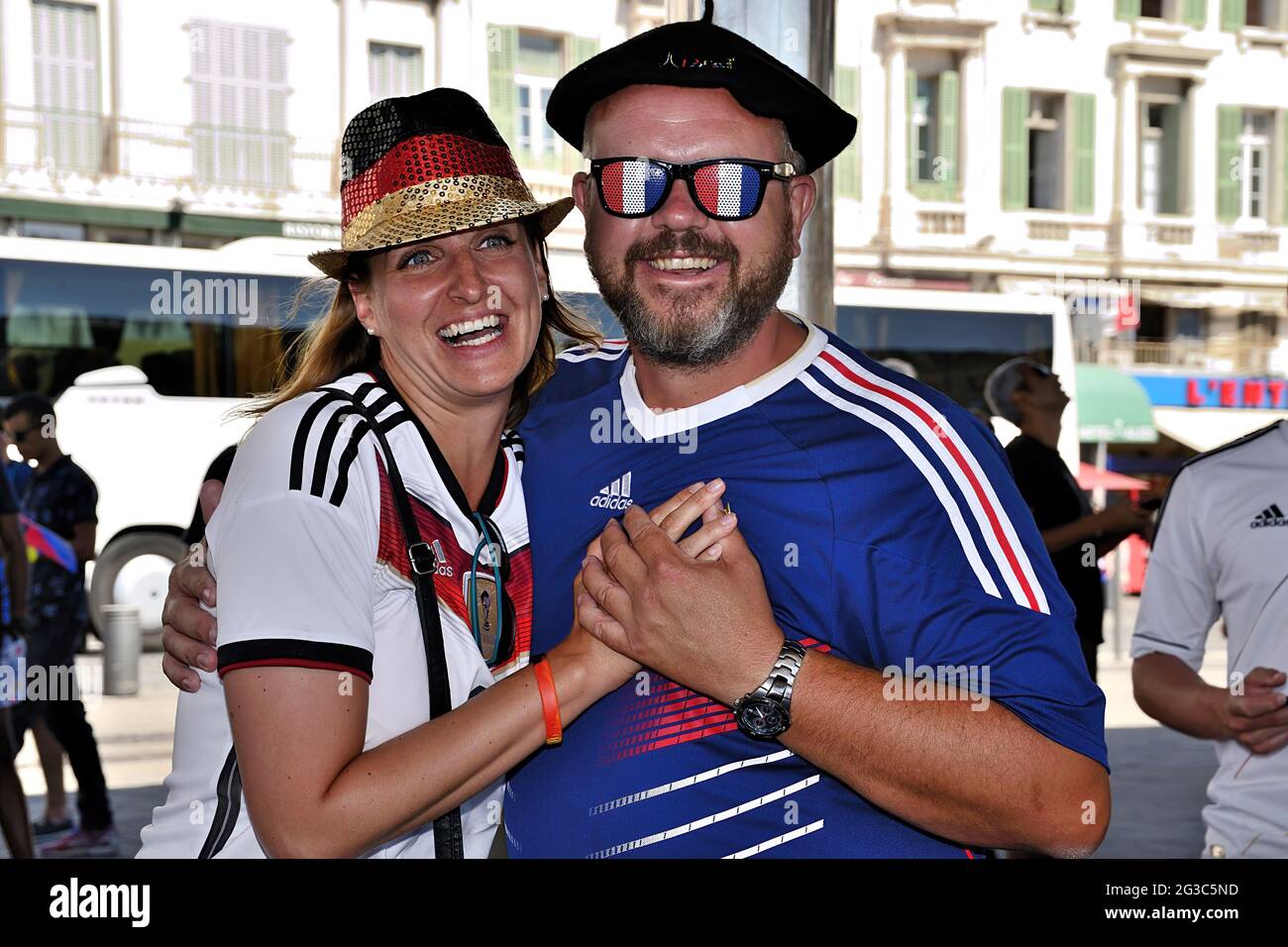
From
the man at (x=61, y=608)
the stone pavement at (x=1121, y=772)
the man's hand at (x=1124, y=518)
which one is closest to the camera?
the man's hand at (x=1124, y=518)

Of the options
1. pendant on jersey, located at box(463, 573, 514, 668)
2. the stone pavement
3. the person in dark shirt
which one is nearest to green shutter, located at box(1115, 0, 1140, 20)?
the stone pavement

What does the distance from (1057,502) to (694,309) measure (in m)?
3.72

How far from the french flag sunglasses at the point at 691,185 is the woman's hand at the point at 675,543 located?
0.45 meters

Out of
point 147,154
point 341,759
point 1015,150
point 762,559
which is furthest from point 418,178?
point 1015,150

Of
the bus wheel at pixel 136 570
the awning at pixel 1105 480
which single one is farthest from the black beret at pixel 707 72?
the awning at pixel 1105 480

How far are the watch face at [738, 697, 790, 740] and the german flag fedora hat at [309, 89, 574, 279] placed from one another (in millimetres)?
838

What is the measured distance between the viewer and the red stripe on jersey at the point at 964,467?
173 cm

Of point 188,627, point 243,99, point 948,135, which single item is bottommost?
point 188,627

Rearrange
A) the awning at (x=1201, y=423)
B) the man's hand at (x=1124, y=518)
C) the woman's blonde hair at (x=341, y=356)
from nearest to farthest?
the woman's blonde hair at (x=341, y=356) → the man's hand at (x=1124, y=518) → the awning at (x=1201, y=423)

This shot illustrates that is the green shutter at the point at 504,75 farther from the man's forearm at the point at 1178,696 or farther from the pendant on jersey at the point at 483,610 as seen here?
the pendant on jersey at the point at 483,610

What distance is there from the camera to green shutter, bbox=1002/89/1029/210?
24466 millimetres

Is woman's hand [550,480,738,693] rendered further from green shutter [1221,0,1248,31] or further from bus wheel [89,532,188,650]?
green shutter [1221,0,1248,31]

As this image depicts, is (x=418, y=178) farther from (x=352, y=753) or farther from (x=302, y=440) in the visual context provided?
(x=352, y=753)

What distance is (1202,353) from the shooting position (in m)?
24.6
